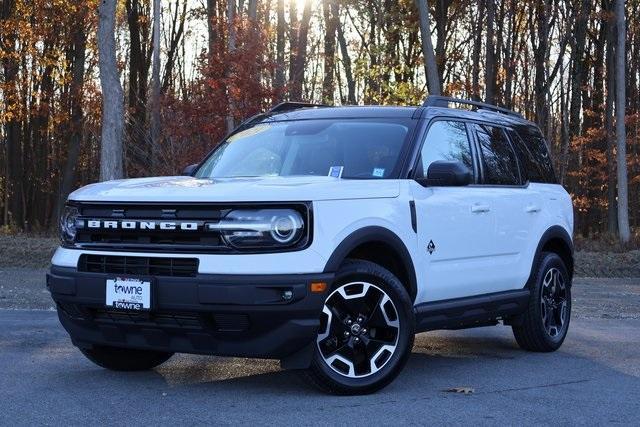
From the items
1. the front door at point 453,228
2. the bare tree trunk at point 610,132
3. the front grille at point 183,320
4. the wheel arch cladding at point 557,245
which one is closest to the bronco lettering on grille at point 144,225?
the front grille at point 183,320

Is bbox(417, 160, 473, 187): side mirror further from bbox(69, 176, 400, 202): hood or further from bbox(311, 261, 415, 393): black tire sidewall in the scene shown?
bbox(311, 261, 415, 393): black tire sidewall

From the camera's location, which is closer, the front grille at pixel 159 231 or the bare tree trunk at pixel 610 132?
the front grille at pixel 159 231

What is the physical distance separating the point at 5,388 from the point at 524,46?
35.9 meters

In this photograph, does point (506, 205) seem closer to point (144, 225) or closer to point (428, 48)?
point (144, 225)

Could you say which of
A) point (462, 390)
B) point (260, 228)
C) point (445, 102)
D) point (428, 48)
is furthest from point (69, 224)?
point (428, 48)

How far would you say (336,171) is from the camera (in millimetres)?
7555

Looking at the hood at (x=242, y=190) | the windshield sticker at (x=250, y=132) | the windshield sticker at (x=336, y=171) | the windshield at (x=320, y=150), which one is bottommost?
the hood at (x=242, y=190)

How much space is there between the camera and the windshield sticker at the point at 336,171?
7.50m

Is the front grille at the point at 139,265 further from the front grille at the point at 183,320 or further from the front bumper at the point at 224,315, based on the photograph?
the front grille at the point at 183,320

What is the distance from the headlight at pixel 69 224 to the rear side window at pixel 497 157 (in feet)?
10.5

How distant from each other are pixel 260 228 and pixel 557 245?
4.05 metres

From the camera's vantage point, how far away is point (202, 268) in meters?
6.41

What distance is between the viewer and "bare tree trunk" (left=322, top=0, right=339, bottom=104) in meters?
42.2

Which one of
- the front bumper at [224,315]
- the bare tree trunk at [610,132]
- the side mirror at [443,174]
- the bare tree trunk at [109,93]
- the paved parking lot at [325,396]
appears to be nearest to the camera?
the paved parking lot at [325,396]
